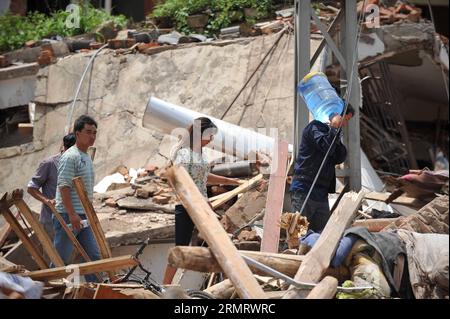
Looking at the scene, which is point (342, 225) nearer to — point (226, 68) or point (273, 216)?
point (273, 216)

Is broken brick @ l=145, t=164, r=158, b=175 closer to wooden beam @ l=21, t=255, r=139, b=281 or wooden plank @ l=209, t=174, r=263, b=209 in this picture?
wooden plank @ l=209, t=174, r=263, b=209

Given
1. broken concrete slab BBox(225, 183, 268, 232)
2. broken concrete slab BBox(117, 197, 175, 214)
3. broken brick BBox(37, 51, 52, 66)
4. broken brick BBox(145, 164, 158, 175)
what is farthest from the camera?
broken brick BBox(37, 51, 52, 66)

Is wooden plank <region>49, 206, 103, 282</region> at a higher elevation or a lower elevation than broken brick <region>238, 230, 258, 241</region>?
higher

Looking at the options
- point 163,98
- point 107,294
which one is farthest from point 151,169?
point 107,294

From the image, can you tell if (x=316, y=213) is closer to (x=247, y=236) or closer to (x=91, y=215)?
(x=247, y=236)

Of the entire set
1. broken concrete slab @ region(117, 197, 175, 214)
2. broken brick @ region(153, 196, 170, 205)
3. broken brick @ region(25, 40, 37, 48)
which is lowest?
broken concrete slab @ region(117, 197, 175, 214)

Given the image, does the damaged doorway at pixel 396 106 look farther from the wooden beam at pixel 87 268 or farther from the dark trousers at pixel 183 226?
the wooden beam at pixel 87 268

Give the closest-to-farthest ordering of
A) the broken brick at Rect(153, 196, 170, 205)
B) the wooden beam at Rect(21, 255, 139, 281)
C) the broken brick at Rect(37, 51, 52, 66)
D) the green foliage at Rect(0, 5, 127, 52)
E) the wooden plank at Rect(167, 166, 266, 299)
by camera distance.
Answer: the wooden plank at Rect(167, 166, 266, 299) < the wooden beam at Rect(21, 255, 139, 281) < the broken brick at Rect(153, 196, 170, 205) < the broken brick at Rect(37, 51, 52, 66) < the green foliage at Rect(0, 5, 127, 52)

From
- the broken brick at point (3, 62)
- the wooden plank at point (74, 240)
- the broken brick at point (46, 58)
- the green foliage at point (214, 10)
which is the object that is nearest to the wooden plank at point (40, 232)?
the wooden plank at point (74, 240)

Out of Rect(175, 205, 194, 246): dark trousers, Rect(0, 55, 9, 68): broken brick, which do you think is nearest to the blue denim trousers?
Rect(175, 205, 194, 246): dark trousers

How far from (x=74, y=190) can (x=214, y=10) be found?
Answer: 6903 mm

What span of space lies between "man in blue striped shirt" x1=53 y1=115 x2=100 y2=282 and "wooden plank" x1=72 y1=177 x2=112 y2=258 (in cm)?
22

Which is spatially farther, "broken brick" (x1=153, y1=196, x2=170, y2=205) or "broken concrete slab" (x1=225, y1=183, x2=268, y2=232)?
"broken brick" (x1=153, y1=196, x2=170, y2=205)

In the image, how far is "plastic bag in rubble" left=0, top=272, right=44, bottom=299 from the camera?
4719 millimetres
